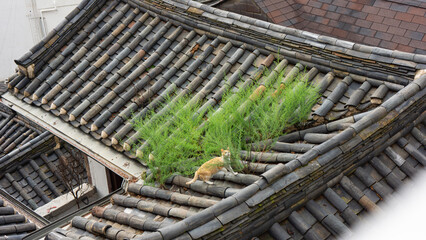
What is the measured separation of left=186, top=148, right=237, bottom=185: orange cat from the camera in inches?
289

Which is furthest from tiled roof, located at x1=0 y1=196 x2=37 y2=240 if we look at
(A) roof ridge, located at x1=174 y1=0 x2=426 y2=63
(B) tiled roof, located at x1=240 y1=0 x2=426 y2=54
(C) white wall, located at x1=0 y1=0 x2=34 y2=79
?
(C) white wall, located at x1=0 y1=0 x2=34 y2=79

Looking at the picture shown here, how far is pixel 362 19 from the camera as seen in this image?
14.2 m

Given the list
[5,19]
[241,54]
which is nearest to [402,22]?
[241,54]

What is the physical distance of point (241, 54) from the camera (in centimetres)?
995

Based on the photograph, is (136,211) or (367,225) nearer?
(367,225)

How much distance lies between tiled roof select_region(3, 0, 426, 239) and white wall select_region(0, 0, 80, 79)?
1536cm

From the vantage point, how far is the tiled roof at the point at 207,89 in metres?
6.83

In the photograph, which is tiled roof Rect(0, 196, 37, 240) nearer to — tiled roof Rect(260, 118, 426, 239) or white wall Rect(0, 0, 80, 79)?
tiled roof Rect(260, 118, 426, 239)

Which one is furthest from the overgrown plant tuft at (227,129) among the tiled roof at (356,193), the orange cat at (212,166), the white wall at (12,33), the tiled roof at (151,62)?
the white wall at (12,33)

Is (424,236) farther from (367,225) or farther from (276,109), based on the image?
(276,109)

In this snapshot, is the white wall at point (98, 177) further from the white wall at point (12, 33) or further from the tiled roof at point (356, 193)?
the white wall at point (12, 33)

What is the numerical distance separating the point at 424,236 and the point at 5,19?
23.6m

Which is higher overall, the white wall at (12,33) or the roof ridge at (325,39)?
the white wall at (12,33)

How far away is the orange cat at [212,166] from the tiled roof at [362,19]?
7.42 m
